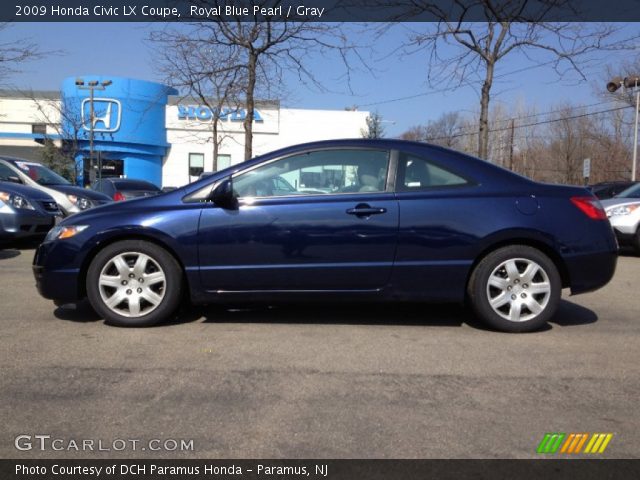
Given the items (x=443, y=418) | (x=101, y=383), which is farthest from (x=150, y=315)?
(x=443, y=418)

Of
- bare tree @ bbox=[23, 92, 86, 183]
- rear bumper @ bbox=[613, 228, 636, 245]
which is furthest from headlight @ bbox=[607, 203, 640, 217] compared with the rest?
bare tree @ bbox=[23, 92, 86, 183]

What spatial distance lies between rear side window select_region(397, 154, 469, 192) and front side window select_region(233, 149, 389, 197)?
0.15 metres

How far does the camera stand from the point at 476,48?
1323cm

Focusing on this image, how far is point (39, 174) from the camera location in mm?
10938

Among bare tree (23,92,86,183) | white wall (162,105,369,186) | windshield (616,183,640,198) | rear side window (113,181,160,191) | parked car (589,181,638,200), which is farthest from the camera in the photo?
white wall (162,105,369,186)

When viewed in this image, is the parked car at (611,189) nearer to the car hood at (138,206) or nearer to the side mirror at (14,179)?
the car hood at (138,206)

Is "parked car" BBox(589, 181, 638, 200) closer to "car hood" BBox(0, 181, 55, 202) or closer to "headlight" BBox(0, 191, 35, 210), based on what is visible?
"car hood" BBox(0, 181, 55, 202)

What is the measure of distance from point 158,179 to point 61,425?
111ft

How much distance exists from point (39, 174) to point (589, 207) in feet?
33.1

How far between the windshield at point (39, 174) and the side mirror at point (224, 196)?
768cm

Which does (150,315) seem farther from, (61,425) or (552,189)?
(552,189)

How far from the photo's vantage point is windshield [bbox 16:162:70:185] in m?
10.7

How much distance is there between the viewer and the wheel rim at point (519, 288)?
4.47 m
